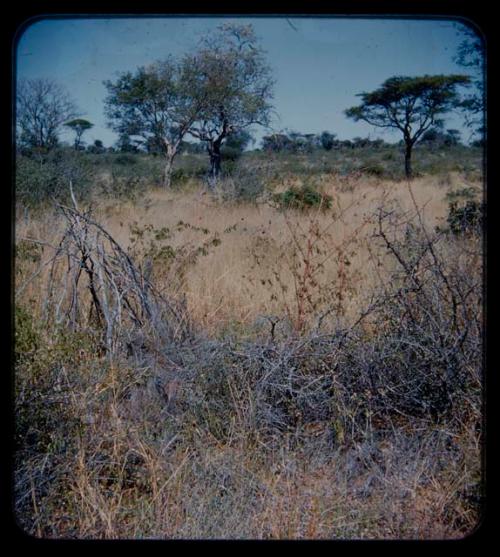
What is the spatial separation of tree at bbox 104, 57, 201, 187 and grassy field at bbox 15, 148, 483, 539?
733cm

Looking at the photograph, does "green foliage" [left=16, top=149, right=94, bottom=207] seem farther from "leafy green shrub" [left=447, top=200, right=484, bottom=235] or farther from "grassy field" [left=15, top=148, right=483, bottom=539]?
"leafy green shrub" [left=447, top=200, right=484, bottom=235]

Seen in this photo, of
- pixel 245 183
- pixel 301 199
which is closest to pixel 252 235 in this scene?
pixel 301 199

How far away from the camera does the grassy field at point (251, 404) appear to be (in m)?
3.01

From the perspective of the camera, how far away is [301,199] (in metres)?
8.46

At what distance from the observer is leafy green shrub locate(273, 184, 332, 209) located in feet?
26.1

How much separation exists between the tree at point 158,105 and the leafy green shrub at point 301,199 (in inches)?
141

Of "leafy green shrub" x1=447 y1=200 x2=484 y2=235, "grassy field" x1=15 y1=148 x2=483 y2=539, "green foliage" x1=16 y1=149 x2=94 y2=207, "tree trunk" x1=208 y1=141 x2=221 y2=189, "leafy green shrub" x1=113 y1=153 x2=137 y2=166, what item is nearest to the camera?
"grassy field" x1=15 y1=148 x2=483 y2=539

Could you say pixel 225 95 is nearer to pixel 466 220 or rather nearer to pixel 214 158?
pixel 214 158

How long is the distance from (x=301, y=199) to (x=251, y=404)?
17.0 feet

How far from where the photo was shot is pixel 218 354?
13.2 feet

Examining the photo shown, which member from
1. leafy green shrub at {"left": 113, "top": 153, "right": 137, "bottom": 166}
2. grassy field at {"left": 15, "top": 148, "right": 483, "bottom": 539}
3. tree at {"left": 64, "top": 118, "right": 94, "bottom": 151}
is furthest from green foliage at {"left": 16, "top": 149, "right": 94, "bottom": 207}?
grassy field at {"left": 15, "top": 148, "right": 483, "bottom": 539}

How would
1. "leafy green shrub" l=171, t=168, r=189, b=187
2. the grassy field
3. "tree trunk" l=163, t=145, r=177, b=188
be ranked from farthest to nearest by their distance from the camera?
"leafy green shrub" l=171, t=168, r=189, b=187 → "tree trunk" l=163, t=145, r=177, b=188 → the grassy field

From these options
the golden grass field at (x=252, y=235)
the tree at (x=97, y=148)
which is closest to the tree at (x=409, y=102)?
the golden grass field at (x=252, y=235)

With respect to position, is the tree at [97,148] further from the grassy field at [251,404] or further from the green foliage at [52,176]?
the grassy field at [251,404]
